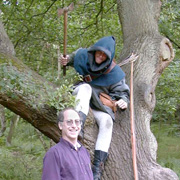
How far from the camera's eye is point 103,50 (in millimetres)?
3930

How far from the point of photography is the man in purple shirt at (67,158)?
252 cm

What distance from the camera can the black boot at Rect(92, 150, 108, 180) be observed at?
12.0ft

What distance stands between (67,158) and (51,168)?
16 cm

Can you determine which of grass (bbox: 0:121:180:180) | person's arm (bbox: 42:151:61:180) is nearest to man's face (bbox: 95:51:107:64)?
person's arm (bbox: 42:151:61:180)

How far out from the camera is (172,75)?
764 centimetres

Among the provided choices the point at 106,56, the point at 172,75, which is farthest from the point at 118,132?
the point at 172,75

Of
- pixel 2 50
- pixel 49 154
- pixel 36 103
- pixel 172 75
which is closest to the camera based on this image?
pixel 49 154

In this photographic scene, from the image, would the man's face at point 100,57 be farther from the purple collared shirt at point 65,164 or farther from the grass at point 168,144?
the grass at point 168,144

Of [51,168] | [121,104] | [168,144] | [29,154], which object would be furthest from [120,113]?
[168,144]

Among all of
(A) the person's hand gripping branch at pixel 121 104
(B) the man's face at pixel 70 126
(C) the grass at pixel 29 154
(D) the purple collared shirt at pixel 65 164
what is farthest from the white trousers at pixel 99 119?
(C) the grass at pixel 29 154

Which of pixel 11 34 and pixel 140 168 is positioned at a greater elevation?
pixel 11 34

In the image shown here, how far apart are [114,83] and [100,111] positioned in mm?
463

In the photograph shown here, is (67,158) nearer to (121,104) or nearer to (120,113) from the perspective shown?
(121,104)

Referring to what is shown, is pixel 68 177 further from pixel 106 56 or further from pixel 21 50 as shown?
pixel 21 50
